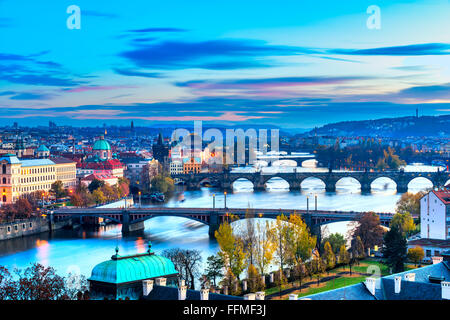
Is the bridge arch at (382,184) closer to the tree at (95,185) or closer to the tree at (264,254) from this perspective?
the tree at (95,185)

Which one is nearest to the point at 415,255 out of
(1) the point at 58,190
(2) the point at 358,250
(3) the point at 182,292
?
(2) the point at 358,250

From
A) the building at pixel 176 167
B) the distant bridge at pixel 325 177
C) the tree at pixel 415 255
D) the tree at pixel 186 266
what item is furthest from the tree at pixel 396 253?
the building at pixel 176 167

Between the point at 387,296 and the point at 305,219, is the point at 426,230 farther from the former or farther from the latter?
the point at 387,296

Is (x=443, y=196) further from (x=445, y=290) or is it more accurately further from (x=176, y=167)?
(x=176, y=167)

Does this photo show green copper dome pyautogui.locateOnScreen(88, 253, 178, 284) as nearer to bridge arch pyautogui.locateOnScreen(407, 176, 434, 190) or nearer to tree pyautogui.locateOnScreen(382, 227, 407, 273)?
tree pyautogui.locateOnScreen(382, 227, 407, 273)

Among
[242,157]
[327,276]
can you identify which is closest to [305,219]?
[327,276]

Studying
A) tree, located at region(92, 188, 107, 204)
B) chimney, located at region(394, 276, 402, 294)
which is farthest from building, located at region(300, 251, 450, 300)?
tree, located at region(92, 188, 107, 204)
